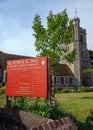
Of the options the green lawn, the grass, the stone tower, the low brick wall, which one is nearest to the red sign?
the grass

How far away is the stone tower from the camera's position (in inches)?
2367

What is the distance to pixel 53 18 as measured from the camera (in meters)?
28.7

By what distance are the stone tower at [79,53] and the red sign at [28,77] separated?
4809cm

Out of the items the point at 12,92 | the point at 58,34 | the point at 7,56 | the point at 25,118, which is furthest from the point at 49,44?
the point at 7,56

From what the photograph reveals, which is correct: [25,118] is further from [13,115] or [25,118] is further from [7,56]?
[7,56]

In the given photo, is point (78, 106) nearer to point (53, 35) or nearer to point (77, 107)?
point (77, 107)

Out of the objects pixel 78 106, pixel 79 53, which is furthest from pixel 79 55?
pixel 78 106

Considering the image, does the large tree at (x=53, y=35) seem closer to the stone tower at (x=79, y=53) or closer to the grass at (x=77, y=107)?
the grass at (x=77, y=107)

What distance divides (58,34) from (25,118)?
64.6 ft

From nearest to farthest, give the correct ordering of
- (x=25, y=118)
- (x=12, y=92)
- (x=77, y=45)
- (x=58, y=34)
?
(x=25, y=118), (x=12, y=92), (x=58, y=34), (x=77, y=45)

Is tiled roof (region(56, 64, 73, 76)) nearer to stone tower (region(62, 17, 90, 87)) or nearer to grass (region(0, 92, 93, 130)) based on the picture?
stone tower (region(62, 17, 90, 87))

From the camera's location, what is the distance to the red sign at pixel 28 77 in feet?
32.2

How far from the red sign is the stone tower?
4809 cm

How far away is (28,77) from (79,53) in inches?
2067
